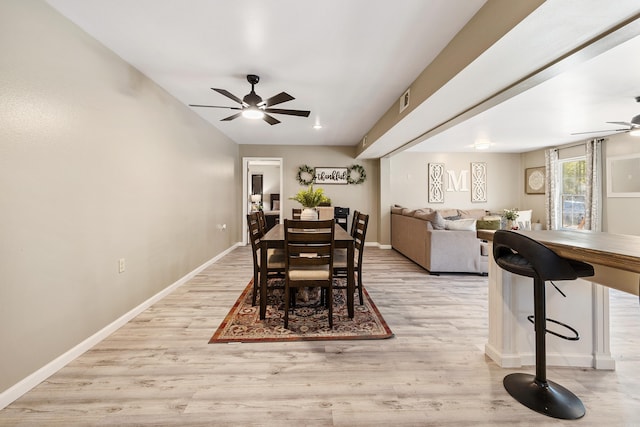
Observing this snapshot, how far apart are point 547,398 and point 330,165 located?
17.4ft

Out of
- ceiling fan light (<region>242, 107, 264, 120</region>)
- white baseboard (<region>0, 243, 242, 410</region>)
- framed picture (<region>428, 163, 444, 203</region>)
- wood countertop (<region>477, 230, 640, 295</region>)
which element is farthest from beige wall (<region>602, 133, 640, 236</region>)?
white baseboard (<region>0, 243, 242, 410</region>)

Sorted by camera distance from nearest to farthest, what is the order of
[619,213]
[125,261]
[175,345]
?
[175,345]
[125,261]
[619,213]

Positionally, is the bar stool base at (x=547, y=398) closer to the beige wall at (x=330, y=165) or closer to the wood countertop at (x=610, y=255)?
the wood countertop at (x=610, y=255)

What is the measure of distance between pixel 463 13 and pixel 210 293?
138 inches

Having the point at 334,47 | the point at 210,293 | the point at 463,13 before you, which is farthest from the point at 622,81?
the point at 210,293

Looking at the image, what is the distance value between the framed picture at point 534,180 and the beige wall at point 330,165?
3.84m

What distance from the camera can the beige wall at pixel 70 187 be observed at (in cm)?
150

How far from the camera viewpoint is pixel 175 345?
2.03 meters

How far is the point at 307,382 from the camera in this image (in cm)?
162

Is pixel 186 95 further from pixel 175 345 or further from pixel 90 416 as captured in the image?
pixel 90 416

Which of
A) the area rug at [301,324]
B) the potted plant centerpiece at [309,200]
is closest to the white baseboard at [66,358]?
the area rug at [301,324]

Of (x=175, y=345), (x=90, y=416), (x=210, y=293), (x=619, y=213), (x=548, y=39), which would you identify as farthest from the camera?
(x=619, y=213)

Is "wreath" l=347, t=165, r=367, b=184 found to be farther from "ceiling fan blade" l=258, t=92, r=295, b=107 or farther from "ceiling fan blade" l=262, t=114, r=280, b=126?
"ceiling fan blade" l=258, t=92, r=295, b=107

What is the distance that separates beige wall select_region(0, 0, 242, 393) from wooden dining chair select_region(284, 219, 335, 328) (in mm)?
1503
